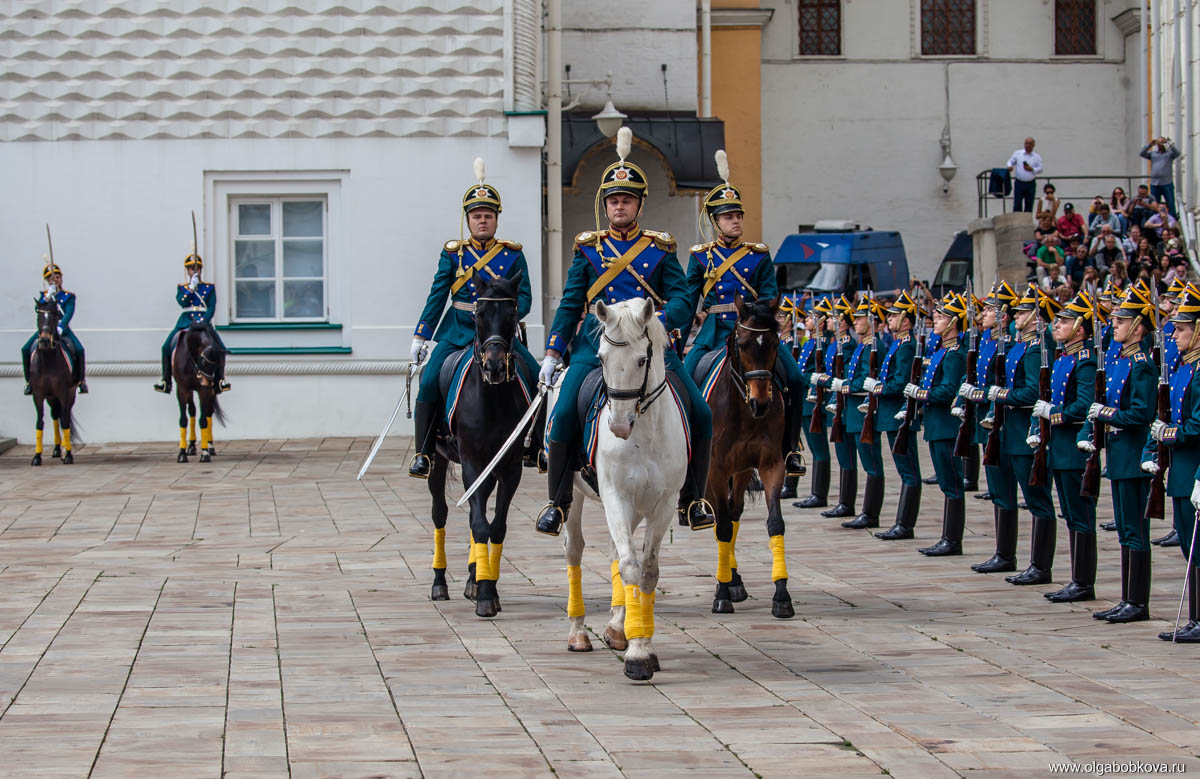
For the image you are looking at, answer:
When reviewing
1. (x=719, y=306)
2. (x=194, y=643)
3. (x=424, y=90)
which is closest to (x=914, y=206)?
(x=424, y=90)

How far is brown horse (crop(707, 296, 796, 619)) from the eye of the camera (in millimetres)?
10180

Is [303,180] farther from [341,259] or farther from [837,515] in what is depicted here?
[837,515]

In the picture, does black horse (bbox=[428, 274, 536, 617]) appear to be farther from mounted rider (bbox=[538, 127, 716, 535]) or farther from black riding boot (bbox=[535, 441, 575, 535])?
black riding boot (bbox=[535, 441, 575, 535])

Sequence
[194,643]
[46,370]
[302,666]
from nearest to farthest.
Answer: [302,666] → [194,643] → [46,370]

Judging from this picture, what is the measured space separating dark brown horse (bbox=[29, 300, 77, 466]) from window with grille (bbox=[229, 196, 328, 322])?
287 cm

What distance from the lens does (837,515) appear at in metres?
15.6

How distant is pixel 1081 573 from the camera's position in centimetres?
1066

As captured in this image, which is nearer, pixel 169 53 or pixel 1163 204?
pixel 169 53

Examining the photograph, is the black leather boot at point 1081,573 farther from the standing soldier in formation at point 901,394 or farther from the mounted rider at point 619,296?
the standing soldier in formation at point 901,394

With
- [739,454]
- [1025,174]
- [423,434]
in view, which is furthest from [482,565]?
[1025,174]

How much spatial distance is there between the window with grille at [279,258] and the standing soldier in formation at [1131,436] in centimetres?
1510

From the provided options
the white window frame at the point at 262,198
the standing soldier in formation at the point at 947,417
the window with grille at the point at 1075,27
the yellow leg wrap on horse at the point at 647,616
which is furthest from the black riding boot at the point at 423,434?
the window with grille at the point at 1075,27

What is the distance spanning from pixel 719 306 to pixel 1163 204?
68.2 feet

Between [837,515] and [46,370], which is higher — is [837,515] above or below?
below
